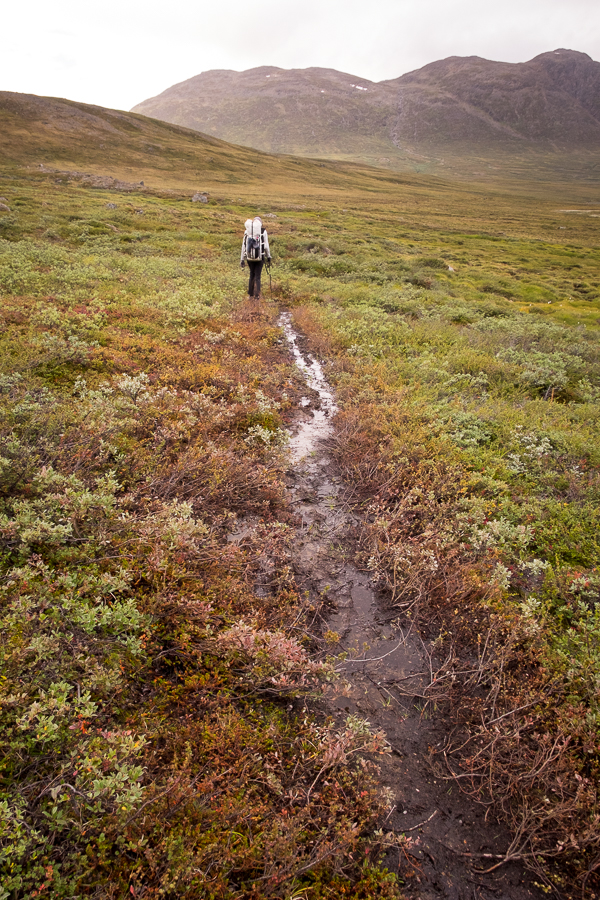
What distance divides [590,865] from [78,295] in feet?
51.1

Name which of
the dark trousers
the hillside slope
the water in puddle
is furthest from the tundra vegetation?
the hillside slope

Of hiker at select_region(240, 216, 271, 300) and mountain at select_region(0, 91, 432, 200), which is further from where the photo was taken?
mountain at select_region(0, 91, 432, 200)

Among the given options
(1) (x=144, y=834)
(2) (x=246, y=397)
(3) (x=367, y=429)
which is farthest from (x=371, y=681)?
(2) (x=246, y=397)

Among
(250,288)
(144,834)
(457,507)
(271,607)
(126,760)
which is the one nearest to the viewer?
(144,834)

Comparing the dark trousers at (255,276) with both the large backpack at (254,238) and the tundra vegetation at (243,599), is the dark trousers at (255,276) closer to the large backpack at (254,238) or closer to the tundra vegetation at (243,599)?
the large backpack at (254,238)

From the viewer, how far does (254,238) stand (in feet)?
46.1

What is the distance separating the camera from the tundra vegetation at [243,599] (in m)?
2.86

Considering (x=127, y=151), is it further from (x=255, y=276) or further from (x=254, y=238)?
(x=254, y=238)

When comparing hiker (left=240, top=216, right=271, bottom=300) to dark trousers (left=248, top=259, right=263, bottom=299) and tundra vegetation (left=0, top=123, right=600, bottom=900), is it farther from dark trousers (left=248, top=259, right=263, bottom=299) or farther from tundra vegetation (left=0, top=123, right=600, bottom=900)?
tundra vegetation (left=0, top=123, right=600, bottom=900)

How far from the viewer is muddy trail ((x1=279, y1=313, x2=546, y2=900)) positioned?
320 centimetres

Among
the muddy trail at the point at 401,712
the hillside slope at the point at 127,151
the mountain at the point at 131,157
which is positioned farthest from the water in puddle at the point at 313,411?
the hillside slope at the point at 127,151

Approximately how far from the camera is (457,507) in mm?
6824

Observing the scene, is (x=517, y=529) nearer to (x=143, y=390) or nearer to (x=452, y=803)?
(x=452, y=803)

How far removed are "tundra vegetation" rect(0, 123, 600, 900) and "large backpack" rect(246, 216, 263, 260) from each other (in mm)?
3105
